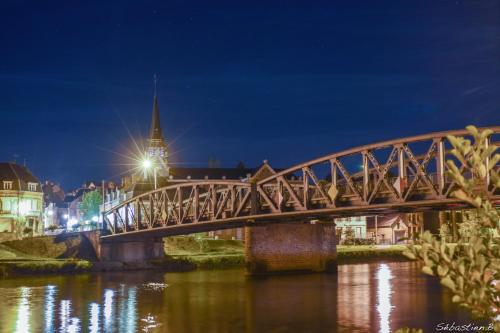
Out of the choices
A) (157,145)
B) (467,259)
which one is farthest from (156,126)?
(467,259)

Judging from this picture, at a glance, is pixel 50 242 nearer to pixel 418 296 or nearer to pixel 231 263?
pixel 231 263

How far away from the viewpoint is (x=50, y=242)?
356 feet

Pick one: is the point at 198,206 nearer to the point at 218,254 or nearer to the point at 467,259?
the point at 218,254

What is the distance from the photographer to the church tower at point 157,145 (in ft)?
627

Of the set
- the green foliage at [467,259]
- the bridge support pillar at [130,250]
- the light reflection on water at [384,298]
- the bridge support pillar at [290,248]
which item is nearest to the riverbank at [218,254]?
the bridge support pillar at [130,250]

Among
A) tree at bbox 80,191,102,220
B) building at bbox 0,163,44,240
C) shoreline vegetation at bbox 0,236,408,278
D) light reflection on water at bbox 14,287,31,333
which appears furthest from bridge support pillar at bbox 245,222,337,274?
tree at bbox 80,191,102,220

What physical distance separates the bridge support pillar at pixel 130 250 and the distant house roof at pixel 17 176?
33.8 m

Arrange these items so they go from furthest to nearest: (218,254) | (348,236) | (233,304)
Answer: (348,236) → (218,254) → (233,304)

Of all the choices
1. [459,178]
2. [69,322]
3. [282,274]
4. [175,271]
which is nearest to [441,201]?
[69,322]

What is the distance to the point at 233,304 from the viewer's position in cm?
5366

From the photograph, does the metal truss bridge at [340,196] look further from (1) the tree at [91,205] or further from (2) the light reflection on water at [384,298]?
(1) the tree at [91,205]

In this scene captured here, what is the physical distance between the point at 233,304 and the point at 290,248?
2598 centimetres

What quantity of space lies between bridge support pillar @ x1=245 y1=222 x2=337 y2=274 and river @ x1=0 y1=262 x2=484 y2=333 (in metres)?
2.26

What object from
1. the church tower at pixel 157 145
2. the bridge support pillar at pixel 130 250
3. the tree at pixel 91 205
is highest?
the church tower at pixel 157 145
